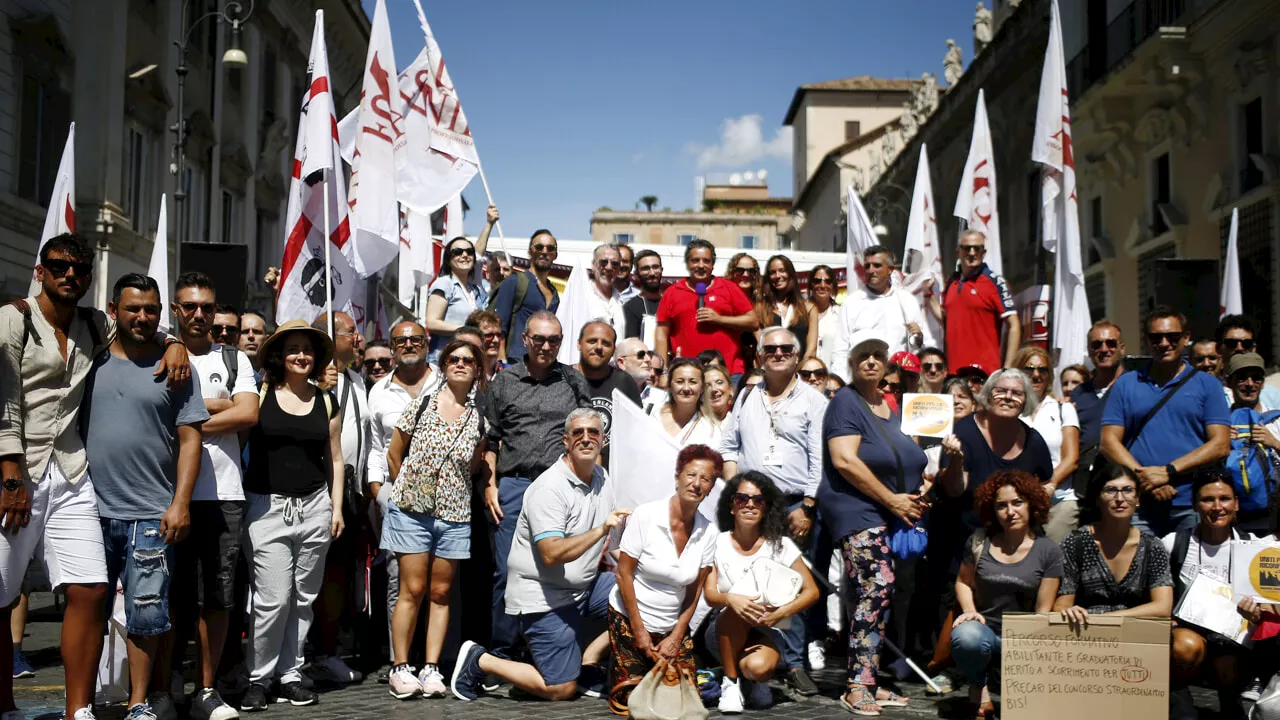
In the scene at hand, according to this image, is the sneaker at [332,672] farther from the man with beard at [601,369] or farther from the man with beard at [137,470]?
the man with beard at [601,369]

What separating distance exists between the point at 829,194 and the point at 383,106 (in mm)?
54414

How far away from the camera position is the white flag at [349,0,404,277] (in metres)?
9.20

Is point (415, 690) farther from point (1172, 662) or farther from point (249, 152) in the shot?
point (249, 152)

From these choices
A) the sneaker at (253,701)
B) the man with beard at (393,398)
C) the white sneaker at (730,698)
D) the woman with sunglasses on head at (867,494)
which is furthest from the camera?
the man with beard at (393,398)

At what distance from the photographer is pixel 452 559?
Answer: 6.92m

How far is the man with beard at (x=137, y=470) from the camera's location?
5605 mm

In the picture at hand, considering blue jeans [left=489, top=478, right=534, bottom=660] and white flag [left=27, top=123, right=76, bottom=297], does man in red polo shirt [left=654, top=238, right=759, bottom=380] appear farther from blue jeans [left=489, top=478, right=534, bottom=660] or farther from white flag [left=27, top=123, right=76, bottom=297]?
white flag [left=27, top=123, right=76, bottom=297]

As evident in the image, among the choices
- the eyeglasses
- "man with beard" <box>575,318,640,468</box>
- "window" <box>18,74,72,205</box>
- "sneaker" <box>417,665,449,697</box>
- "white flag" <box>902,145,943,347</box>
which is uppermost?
"window" <box>18,74,72,205</box>

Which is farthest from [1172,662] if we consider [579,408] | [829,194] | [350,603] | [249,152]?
[829,194]

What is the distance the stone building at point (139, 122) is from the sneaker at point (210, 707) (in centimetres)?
622

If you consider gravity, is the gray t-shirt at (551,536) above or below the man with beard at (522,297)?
below

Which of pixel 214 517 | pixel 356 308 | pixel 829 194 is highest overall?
pixel 829 194

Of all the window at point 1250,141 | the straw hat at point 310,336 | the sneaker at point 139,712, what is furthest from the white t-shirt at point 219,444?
the window at point 1250,141

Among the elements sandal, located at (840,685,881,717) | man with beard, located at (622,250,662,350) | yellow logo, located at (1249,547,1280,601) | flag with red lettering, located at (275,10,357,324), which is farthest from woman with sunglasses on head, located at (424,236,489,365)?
yellow logo, located at (1249,547,1280,601)
